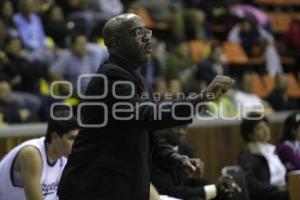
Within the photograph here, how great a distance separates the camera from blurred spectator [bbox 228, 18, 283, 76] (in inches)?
441

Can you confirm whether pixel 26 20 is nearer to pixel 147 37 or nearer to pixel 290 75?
pixel 290 75

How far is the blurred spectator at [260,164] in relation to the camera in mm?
5215

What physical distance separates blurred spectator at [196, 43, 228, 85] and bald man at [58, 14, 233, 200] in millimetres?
6312

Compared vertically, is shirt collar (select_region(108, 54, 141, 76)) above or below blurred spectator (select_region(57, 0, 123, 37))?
below

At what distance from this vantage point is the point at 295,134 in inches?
211

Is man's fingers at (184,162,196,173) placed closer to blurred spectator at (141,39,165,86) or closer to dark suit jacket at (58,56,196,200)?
dark suit jacket at (58,56,196,200)

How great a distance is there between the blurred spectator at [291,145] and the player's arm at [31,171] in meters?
2.06

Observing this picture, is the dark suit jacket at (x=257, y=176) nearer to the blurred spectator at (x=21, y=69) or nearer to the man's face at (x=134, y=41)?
the man's face at (x=134, y=41)

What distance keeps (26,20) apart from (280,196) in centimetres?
460

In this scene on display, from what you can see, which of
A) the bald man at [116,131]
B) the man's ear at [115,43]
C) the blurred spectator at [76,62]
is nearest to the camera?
the bald man at [116,131]

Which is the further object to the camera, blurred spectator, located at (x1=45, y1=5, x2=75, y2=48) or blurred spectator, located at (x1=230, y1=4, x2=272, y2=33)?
blurred spectator, located at (x1=230, y1=4, x2=272, y2=33)

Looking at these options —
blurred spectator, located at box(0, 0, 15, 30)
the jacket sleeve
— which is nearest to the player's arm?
the jacket sleeve

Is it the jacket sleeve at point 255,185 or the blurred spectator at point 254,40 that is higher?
the blurred spectator at point 254,40

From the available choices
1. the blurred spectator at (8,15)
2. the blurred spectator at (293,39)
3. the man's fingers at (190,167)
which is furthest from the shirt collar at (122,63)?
the blurred spectator at (293,39)
